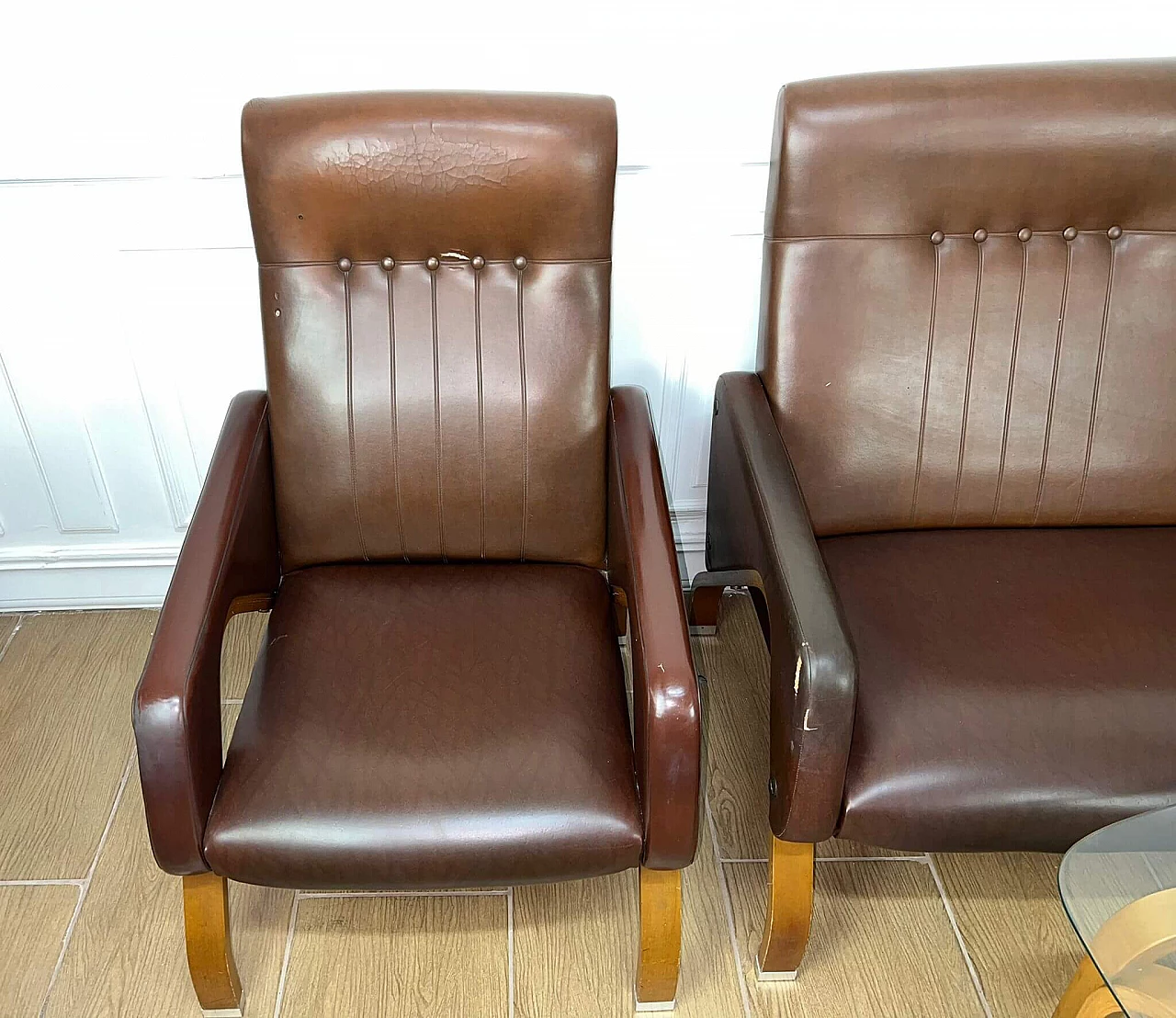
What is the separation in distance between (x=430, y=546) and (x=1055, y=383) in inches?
35.7

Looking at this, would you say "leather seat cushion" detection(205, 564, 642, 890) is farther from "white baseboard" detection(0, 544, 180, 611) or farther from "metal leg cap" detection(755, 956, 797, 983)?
"white baseboard" detection(0, 544, 180, 611)

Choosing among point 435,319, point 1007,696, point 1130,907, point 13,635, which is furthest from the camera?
point 13,635

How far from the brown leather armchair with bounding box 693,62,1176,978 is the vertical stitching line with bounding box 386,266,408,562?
0.46 metres

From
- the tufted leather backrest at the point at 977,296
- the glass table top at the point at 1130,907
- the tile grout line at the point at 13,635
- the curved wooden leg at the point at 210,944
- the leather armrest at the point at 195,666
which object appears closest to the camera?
the glass table top at the point at 1130,907

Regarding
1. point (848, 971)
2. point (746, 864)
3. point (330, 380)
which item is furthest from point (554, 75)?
point (848, 971)

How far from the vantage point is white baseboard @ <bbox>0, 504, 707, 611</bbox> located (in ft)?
5.99

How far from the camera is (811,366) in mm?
1379

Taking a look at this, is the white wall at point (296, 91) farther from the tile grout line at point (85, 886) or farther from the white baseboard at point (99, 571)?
the tile grout line at point (85, 886)

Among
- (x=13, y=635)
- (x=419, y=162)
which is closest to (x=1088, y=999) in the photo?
(x=419, y=162)

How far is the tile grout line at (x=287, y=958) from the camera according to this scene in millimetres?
1294

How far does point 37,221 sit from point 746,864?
4.63 ft

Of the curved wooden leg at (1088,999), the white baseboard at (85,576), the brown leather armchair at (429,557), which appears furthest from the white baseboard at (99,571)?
the curved wooden leg at (1088,999)

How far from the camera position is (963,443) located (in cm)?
142

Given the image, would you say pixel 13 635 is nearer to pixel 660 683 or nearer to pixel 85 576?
pixel 85 576
